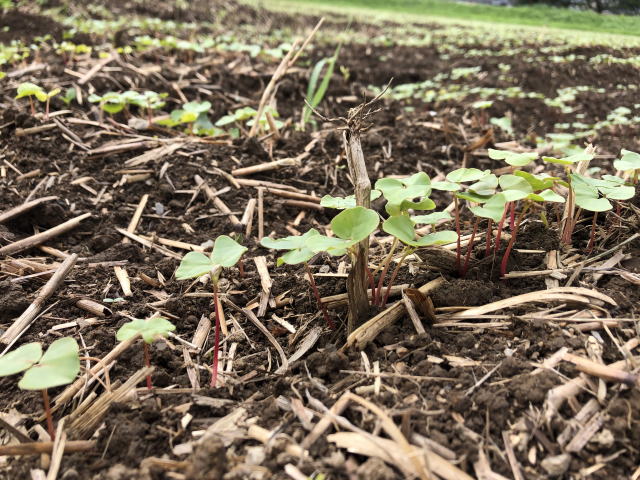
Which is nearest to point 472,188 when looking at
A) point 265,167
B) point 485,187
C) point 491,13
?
point 485,187

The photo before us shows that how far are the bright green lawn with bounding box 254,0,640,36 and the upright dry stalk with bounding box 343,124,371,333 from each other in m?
2.36

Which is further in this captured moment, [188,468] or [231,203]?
[231,203]

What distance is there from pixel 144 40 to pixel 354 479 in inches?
151

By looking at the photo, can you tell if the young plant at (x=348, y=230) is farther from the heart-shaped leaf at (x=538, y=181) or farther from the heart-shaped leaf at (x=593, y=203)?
the heart-shaped leaf at (x=593, y=203)

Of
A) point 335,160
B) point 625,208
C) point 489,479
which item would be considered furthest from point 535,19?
point 489,479

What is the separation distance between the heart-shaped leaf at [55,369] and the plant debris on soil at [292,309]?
15 cm

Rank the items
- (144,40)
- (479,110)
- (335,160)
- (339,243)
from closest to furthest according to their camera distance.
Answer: (339,243), (335,160), (479,110), (144,40)

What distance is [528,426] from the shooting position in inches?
38.2

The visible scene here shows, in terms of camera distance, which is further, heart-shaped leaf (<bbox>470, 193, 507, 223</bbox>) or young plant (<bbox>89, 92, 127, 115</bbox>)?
young plant (<bbox>89, 92, 127, 115</bbox>)

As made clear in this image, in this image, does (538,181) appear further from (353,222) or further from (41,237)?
(41,237)

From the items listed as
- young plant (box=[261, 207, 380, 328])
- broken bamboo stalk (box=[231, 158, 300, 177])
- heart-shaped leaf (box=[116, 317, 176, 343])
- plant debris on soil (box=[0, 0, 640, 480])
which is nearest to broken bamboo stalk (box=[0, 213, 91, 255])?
plant debris on soil (box=[0, 0, 640, 480])

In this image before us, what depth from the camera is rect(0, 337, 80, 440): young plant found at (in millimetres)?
937

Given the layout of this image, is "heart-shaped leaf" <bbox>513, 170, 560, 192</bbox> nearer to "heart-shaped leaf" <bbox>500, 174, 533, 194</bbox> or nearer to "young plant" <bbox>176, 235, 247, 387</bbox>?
"heart-shaped leaf" <bbox>500, 174, 533, 194</bbox>

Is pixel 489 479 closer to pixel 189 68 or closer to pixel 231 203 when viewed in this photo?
pixel 231 203
